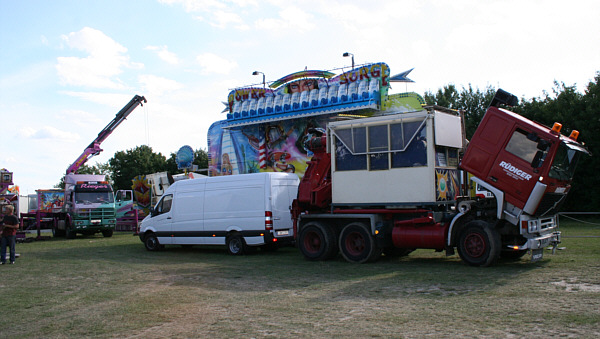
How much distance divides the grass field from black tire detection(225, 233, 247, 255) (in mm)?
1656

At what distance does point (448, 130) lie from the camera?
42.8 ft

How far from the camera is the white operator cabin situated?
41.1ft

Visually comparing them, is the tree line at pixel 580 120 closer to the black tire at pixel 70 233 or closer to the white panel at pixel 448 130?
the white panel at pixel 448 130

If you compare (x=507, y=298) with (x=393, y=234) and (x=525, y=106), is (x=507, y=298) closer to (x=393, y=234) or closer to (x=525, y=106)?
(x=393, y=234)

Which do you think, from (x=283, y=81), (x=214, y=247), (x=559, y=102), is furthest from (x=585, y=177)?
(x=214, y=247)

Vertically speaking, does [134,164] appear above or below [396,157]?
above

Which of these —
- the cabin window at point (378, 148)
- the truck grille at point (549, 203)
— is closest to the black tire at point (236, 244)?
the cabin window at point (378, 148)

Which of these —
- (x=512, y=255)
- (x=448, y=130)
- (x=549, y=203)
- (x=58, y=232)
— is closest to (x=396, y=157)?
(x=448, y=130)

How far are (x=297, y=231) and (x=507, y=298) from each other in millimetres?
7397

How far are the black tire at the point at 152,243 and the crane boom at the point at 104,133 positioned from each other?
1651 cm

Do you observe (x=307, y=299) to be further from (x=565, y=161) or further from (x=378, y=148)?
(x=565, y=161)

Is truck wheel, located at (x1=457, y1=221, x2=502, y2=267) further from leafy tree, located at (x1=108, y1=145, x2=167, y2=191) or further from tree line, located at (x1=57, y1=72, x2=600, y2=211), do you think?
leafy tree, located at (x1=108, y1=145, x2=167, y2=191)

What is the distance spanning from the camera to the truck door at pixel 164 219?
18.0 m

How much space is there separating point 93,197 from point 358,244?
1885 centimetres
